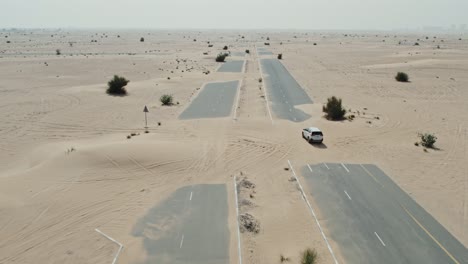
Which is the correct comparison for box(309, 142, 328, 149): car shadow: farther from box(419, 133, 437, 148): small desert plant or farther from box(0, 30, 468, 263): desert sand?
box(419, 133, 437, 148): small desert plant

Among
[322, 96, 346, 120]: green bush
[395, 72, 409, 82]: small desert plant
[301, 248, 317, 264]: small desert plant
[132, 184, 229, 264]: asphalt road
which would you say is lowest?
[132, 184, 229, 264]: asphalt road

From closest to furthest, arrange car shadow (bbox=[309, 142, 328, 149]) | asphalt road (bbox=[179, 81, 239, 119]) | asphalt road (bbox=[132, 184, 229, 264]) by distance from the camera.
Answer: asphalt road (bbox=[132, 184, 229, 264]), car shadow (bbox=[309, 142, 328, 149]), asphalt road (bbox=[179, 81, 239, 119])

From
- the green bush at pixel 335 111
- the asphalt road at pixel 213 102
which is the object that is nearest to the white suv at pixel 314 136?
the green bush at pixel 335 111

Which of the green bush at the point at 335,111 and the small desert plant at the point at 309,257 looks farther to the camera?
the green bush at the point at 335,111

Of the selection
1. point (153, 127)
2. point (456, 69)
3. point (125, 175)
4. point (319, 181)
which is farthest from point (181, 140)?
point (456, 69)

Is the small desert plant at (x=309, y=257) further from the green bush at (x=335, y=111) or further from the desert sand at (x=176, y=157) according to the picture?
the green bush at (x=335, y=111)

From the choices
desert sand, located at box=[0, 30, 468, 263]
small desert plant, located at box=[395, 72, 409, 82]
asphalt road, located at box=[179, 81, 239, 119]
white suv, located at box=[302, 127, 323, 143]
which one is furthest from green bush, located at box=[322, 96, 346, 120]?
small desert plant, located at box=[395, 72, 409, 82]
